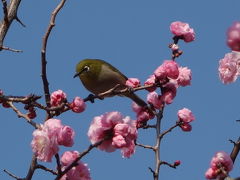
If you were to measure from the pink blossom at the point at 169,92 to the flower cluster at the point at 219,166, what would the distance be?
0.80 metres

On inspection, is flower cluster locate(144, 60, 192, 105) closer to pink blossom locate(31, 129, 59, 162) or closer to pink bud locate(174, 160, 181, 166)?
pink bud locate(174, 160, 181, 166)

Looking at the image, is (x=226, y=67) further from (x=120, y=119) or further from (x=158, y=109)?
(x=120, y=119)

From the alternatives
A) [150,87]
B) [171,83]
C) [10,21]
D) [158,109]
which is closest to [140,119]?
[158,109]

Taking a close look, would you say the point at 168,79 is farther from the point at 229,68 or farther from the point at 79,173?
the point at 79,173

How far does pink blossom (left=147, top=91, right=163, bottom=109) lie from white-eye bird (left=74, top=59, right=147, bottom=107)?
5.62 feet

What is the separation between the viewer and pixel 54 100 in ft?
11.5

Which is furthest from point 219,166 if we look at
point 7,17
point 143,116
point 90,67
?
point 90,67

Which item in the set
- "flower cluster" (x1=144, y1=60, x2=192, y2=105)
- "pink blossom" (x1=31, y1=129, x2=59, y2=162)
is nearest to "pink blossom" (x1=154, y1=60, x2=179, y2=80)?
"flower cluster" (x1=144, y1=60, x2=192, y2=105)

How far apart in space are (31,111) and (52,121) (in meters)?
0.71

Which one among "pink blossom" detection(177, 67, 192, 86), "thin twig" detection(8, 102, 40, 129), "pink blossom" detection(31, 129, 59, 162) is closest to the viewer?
"pink blossom" detection(31, 129, 59, 162)

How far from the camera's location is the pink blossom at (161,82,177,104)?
3973 millimetres

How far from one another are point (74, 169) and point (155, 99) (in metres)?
1.25

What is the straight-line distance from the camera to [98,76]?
6.23 metres

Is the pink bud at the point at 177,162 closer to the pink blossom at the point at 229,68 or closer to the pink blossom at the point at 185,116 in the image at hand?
the pink blossom at the point at 185,116
